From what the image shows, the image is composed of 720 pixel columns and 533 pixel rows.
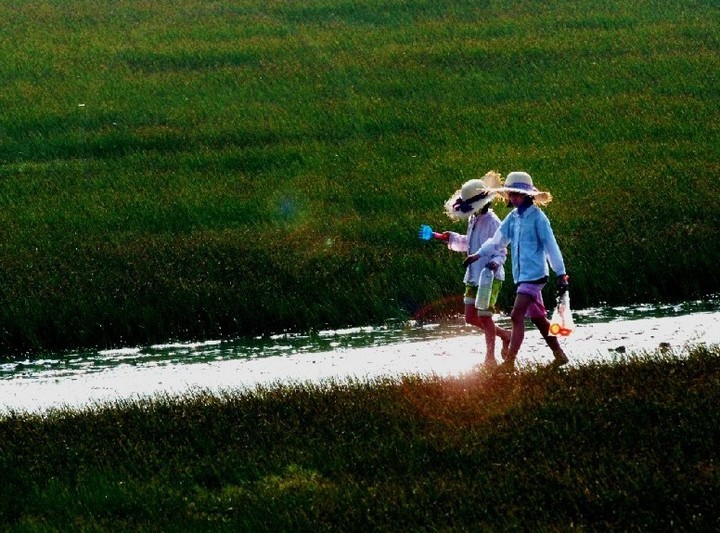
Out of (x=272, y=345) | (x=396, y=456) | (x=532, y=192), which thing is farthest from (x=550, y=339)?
(x=272, y=345)

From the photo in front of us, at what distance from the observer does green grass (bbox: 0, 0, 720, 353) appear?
17438 mm

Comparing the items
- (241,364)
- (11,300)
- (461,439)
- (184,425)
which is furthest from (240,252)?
(461,439)

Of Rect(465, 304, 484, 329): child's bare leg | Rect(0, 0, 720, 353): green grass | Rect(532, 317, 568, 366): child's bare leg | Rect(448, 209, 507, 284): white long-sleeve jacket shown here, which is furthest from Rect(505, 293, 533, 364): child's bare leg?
Rect(0, 0, 720, 353): green grass

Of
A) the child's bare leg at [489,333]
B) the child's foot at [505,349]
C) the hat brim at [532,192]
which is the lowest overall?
the child's foot at [505,349]

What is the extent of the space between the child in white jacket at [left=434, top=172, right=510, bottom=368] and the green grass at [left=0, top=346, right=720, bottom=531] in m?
1.67

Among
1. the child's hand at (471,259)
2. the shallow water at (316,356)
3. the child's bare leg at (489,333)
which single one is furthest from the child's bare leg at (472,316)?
the child's hand at (471,259)

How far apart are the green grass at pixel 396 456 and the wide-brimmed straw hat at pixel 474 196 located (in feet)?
7.08

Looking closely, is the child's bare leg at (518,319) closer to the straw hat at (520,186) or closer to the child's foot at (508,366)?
the child's foot at (508,366)

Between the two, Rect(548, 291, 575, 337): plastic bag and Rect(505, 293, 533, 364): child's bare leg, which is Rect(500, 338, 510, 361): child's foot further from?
Rect(548, 291, 575, 337): plastic bag

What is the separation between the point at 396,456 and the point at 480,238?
429cm

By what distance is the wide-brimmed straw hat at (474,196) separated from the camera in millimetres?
12945

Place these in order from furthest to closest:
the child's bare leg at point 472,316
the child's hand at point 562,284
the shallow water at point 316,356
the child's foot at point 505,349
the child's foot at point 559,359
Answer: the shallow water at point 316,356 → the child's bare leg at point 472,316 → the child's foot at point 505,349 → the child's hand at point 562,284 → the child's foot at point 559,359

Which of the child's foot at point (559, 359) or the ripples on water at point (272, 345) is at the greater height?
the child's foot at point (559, 359)

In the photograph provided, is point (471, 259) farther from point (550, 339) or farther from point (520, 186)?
point (550, 339)
